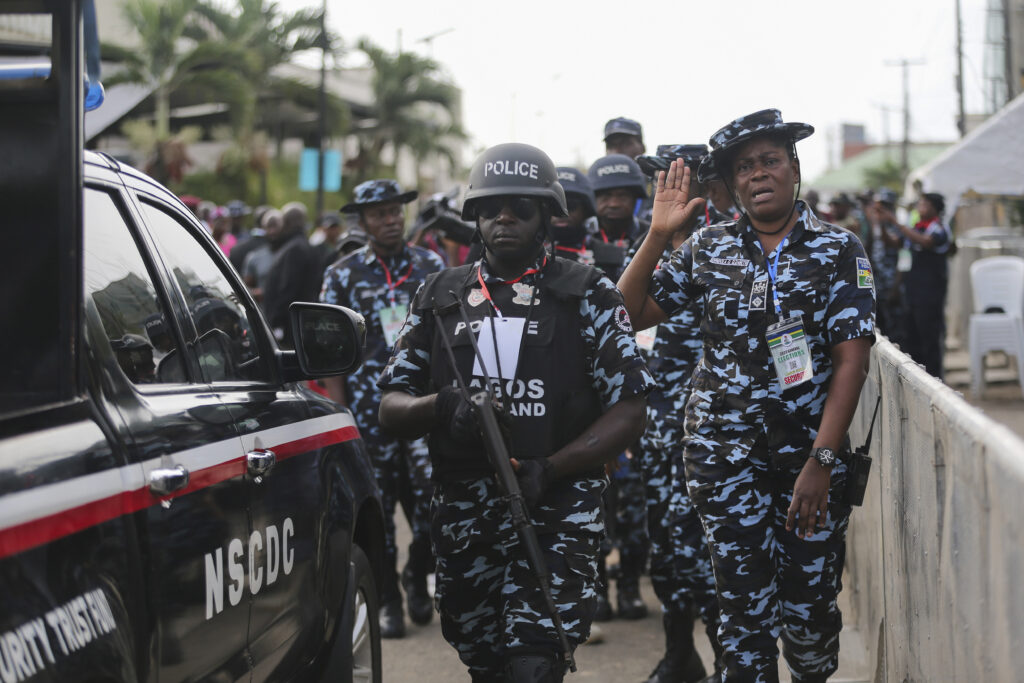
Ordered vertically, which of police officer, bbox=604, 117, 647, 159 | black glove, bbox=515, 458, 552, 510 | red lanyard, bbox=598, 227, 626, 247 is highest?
police officer, bbox=604, 117, 647, 159

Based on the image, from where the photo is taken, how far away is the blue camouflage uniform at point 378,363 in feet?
22.1

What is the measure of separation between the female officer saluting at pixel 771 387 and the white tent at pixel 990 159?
11544mm

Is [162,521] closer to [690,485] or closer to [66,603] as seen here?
[66,603]

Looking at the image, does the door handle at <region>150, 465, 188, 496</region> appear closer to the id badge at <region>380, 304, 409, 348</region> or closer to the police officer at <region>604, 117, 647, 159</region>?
the id badge at <region>380, 304, 409, 348</region>

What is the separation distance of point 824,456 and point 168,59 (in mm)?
27619

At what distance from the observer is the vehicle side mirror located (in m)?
3.93

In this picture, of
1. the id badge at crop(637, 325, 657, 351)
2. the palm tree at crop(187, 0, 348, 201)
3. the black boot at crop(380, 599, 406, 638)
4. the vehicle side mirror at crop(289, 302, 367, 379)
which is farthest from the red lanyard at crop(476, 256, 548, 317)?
the palm tree at crop(187, 0, 348, 201)

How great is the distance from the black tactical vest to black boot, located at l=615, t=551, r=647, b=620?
120 inches

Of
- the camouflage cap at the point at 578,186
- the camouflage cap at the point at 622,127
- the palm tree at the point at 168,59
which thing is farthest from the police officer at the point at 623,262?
the palm tree at the point at 168,59

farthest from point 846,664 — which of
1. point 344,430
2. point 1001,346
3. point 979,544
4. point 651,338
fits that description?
point 1001,346

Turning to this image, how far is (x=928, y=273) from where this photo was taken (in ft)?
45.7

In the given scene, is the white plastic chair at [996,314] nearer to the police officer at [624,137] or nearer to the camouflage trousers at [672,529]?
the police officer at [624,137]

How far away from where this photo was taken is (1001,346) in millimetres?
14625

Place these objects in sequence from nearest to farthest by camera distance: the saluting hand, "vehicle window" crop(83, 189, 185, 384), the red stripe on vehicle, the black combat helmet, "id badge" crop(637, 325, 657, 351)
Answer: the red stripe on vehicle → "vehicle window" crop(83, 189, 185, 384) → the black combat helmet → the saluting hand → "id badge" crop(637, 325, 657, 351)
